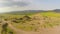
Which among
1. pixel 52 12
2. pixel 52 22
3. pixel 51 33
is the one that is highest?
pixel 52 12

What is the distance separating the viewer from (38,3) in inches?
53.1

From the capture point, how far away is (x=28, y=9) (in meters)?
1.34

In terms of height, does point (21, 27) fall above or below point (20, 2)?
below

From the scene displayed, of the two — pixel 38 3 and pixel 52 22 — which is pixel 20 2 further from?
pixel 52 22

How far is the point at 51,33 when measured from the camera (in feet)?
4.17

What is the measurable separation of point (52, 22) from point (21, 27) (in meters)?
0.35

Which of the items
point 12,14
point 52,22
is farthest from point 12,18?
point 52,22

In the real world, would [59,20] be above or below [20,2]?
below

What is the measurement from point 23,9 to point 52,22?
0.36 metres

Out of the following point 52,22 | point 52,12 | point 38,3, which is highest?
point 38,3

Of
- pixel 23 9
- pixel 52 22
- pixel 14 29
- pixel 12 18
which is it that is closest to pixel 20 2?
pixel 23 9

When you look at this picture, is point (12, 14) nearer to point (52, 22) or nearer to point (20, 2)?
point (20, 2)

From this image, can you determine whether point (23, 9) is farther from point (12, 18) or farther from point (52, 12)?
point (52, 12)

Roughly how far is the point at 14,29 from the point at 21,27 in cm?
8
